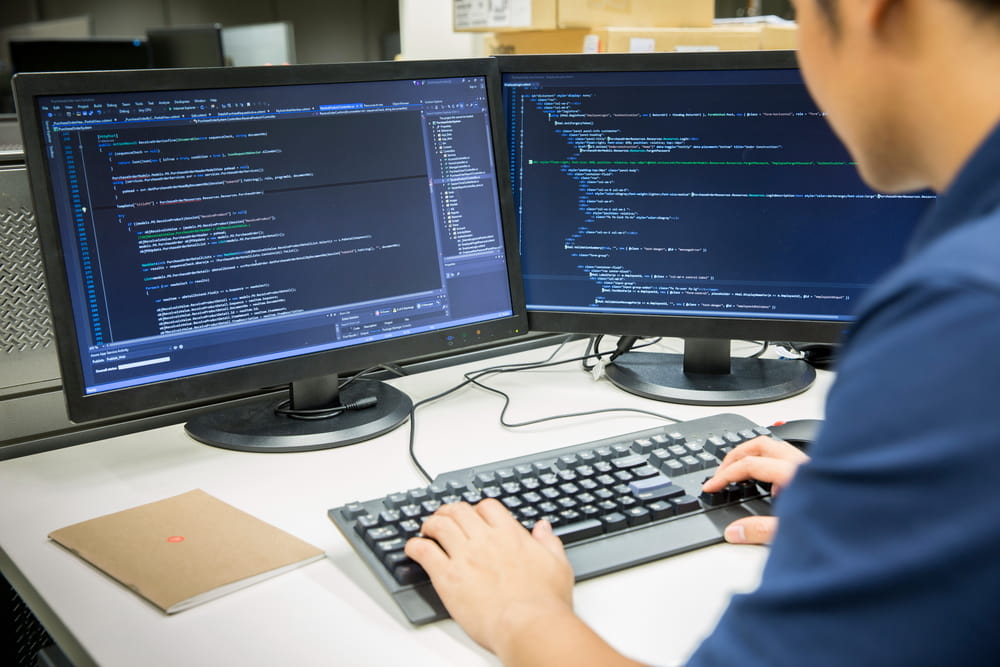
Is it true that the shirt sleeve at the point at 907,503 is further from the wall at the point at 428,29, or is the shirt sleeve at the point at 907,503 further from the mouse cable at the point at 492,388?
the wall at the point at 428,29

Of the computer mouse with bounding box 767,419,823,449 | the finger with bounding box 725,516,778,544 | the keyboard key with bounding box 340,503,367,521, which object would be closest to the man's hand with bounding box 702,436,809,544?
the finger with bounding box 725,516,778,544

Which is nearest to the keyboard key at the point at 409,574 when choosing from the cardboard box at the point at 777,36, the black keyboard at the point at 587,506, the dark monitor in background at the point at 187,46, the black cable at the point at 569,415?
the black keyboard at the point at 587,506

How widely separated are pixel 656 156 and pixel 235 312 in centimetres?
58

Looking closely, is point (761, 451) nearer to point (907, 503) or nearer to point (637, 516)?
point (637, 516)

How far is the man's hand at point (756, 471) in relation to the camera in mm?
886

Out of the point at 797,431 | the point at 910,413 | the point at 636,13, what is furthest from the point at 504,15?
the point at 910,413

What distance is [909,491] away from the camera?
40cm

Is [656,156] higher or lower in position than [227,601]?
higher

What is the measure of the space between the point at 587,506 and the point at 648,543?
0.07m

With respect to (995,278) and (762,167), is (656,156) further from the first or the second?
(995,278)

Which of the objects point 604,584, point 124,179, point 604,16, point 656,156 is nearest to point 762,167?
point 656,156

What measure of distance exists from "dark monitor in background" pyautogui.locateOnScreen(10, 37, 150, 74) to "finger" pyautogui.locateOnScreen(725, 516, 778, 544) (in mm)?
3157

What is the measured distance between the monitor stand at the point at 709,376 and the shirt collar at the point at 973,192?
795 mm

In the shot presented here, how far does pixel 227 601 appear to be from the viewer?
2.66 feet
